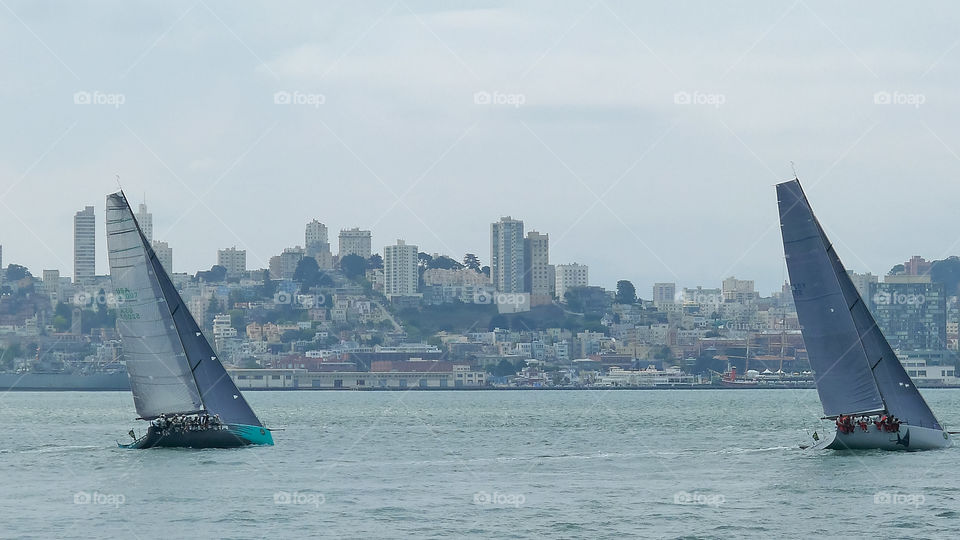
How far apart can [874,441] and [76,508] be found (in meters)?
25.8

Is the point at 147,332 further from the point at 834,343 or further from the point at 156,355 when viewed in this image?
the point at 834,343


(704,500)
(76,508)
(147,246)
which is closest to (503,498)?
(704,500)

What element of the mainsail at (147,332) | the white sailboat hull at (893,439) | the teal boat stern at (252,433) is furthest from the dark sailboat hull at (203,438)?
the white sailboat hull at (893,439)

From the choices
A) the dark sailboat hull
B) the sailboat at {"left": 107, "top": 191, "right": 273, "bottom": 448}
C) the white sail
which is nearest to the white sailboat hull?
the dark sailboat hull

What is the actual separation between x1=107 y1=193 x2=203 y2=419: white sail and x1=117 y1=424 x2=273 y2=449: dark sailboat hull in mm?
931

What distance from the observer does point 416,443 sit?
70.1 metres

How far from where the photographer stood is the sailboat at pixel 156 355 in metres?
55.0

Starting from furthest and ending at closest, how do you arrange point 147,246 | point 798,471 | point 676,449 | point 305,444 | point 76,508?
point 305,444, point 676,449, point 147,246, point 798,471, point 76,508

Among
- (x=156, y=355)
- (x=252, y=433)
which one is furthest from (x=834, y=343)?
(x=156, y=355)

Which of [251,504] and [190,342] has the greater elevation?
[190,342]

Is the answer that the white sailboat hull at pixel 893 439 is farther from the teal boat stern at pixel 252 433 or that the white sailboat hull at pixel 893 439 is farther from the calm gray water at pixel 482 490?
the teal boat stern at pixel 252 433

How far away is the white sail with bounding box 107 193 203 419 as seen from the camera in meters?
55.0

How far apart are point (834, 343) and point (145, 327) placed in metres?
24.2

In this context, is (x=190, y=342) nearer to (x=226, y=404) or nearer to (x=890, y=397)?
(x=226, y=404)
